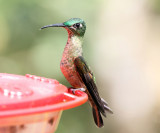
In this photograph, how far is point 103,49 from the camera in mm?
5938

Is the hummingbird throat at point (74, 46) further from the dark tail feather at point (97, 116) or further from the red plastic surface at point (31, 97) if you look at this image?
the red plastic surface at point (31, 97)

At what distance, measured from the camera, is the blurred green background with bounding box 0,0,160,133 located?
16.3 feet

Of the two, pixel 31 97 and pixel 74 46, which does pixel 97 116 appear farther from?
pixel 31 97

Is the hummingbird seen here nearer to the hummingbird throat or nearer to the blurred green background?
the hummingbird throat

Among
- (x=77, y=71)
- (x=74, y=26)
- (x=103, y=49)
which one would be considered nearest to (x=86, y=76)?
(x=77, y=71)

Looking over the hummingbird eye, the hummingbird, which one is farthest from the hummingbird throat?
the hummingbird eye

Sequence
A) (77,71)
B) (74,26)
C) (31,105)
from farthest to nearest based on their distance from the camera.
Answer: (74,26)
(77,71)
(31,105)

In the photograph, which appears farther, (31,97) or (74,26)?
(74,26)

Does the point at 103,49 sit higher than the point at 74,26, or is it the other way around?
the point at 74,26

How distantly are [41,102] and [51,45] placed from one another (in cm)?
308

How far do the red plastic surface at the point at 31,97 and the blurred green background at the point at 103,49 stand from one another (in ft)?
8.25

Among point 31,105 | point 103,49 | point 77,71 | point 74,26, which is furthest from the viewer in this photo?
point 103,49

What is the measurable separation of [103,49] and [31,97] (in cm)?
409

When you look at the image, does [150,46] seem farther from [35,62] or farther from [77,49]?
[77,49]
